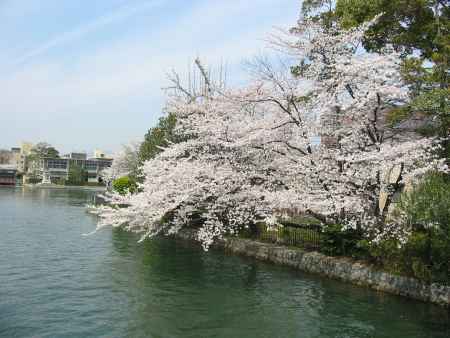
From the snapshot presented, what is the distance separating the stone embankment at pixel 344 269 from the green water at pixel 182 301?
0.35 meters

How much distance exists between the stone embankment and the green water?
0.35m

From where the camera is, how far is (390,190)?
47.3 feet

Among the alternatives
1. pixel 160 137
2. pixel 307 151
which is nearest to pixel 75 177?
pixel 160 137

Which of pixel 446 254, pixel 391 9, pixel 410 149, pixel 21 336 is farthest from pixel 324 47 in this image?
pixel 21 336

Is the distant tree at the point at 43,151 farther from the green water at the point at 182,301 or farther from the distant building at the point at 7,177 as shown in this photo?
the green water at the point at 182,301

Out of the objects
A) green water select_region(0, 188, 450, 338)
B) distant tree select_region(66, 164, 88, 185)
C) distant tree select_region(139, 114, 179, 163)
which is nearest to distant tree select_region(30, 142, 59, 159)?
distant tree select_region(66, 164, 88, 185)

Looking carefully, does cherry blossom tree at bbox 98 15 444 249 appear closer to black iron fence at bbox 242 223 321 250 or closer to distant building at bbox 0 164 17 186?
black iron fence at bbox 242 223 321 250

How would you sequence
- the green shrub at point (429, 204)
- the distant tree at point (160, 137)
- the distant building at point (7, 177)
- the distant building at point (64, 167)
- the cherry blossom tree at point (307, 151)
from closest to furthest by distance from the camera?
the green shrub at point (429, 204), the cherry blossom tree at point (307, 151), the distant tree at point (160, 137), the distant building at point (7, 177), the distant building at point (64, 167)

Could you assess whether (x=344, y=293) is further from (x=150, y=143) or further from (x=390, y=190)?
(x=150, y=143)

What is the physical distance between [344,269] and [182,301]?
5591 millimetres

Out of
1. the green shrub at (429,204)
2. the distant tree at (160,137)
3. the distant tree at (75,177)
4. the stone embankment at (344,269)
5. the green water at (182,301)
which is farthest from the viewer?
the distant tree at (75,177)

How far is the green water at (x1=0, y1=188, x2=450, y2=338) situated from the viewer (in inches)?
374

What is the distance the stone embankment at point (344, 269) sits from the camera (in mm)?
11828

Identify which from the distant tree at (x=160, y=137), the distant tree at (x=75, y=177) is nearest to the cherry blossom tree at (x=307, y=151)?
the distant tree at (x=160, y=137)
